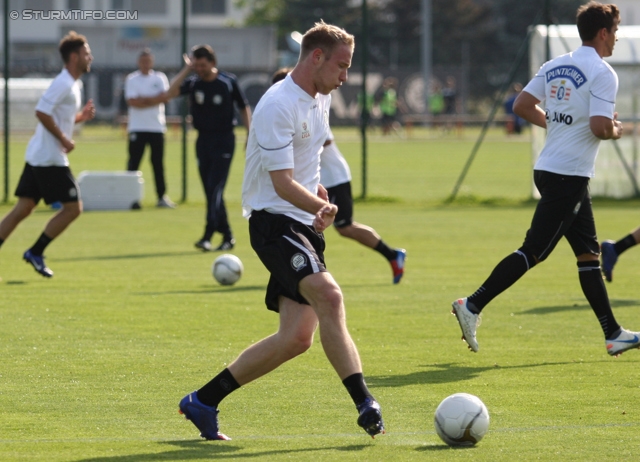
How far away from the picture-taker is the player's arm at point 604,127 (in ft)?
24.2

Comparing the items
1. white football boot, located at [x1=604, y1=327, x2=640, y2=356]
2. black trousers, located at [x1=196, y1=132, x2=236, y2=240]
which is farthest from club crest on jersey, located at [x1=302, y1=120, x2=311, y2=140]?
black trousers, located at [x1=196, y1=132, x2=236, y2=240]

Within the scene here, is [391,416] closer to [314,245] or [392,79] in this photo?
[314,245]

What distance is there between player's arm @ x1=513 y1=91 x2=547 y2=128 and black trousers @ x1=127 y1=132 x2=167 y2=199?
1147 centimetres

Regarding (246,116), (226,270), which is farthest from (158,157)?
(226,270)

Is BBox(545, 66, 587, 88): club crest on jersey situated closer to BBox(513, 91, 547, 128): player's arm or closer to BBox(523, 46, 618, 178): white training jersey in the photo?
BBox(523, 46, 618, 178): white training jersey

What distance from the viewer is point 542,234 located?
757 centimetres

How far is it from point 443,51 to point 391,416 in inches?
1987

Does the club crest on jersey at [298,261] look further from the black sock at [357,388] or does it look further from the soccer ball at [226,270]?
the soccer ball at [226,270]

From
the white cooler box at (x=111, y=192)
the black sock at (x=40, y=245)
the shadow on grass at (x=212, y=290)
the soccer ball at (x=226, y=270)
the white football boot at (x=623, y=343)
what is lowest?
the white cooler box at (x=111, y=192)

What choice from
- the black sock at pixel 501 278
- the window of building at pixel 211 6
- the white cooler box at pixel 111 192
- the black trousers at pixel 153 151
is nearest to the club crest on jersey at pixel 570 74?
the black sock at pixel 501 278

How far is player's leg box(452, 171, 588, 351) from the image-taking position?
7.54 meters

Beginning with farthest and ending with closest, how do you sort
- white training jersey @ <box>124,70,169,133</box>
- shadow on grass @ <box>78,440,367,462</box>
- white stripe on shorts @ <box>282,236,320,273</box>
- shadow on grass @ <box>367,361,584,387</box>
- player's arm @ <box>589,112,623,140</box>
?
white training jersey @ <box>124,70,169,133</box>, player's arm @ <box>589,112,623,140</box>, shadow on grass @ <box>367,361,584,387</box>, white stripe on shorts @ <box>282,236,320,273</box>, shadow on grass @ <box>78,440,367,462</box>

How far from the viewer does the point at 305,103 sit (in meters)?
5.53

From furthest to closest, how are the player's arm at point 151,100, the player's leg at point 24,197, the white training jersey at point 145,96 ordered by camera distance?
1. the white training jersey at point 145,96
2. the player's arm at point 151,100
3. the player's leg at point 24,197
